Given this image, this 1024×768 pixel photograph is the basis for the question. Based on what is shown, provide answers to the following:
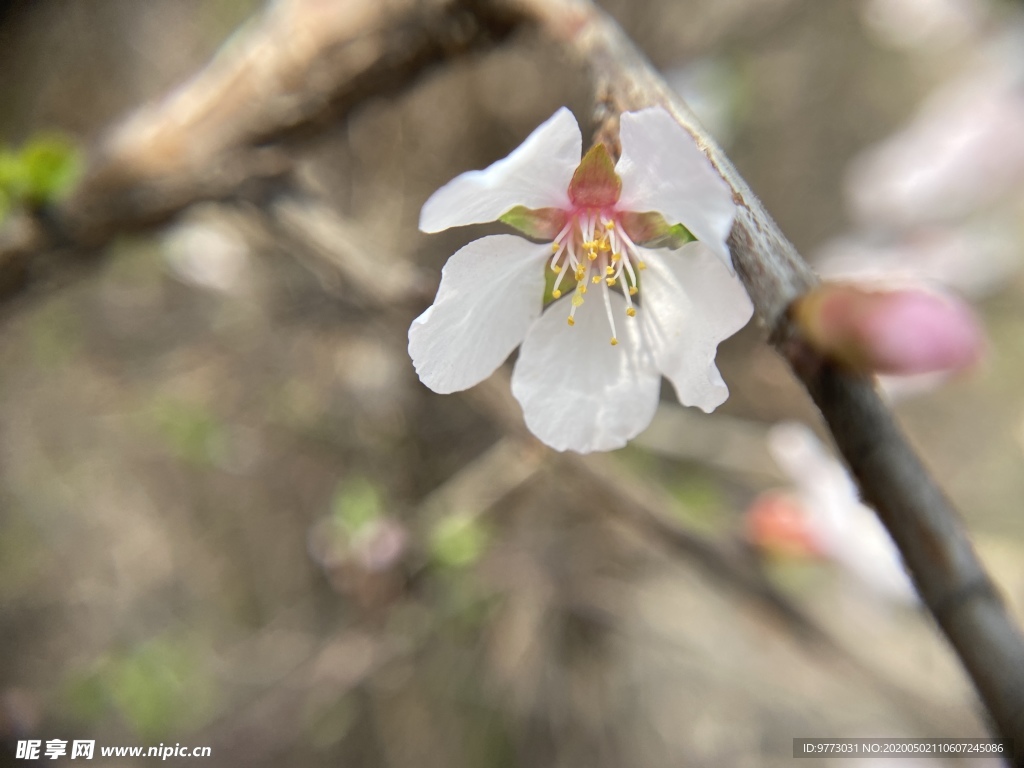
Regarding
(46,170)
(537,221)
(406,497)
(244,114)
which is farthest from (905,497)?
(406,497)

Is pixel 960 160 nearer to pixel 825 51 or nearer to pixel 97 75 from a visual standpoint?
pixel 825 51

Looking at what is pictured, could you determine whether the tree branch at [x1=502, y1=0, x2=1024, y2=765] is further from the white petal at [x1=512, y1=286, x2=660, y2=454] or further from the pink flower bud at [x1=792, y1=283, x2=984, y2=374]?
the white petal at [x1=512, y1=286, x2=660, y2=454]

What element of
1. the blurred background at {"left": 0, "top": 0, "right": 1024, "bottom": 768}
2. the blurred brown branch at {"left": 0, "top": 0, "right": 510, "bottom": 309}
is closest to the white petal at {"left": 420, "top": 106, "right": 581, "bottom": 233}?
the blurred brown branch at {"left": 0, "top": 0, "right": 510, "bottom": 309}

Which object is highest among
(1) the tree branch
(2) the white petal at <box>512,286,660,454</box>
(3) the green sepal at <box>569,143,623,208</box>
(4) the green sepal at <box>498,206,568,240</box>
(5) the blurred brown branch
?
(5) the blurred brown branch

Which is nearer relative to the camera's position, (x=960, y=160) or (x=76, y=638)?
(x=960, y=160)

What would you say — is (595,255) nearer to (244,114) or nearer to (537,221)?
(537,221)

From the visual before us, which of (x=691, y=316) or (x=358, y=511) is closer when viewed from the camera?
(x=691, y=316)

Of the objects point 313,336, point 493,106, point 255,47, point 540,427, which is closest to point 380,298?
point 255,47
